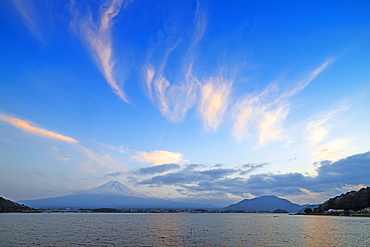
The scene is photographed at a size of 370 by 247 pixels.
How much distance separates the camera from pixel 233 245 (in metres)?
50.0

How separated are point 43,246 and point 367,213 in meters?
235

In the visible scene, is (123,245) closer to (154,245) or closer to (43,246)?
(154,245)

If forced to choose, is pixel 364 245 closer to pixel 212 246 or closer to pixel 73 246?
pixel 212 246

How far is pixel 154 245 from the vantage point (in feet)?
162

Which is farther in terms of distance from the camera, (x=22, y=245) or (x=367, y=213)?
(x=367, y=213)

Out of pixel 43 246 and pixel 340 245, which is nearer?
pixel 43 246

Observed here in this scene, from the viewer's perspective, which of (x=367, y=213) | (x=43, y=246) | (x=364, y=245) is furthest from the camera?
(x=367, y=213)

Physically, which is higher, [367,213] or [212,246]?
[367,213]

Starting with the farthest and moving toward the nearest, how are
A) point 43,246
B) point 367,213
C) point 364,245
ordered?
point 367,213 < point 364,245 < point 43,246

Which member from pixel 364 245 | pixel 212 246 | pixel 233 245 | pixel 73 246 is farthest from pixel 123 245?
pixel 364 245

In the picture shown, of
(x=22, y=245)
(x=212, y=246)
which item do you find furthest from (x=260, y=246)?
(x=22, y=245)

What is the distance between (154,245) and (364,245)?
145ft

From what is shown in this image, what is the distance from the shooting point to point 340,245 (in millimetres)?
51281

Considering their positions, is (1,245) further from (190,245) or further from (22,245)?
(190,245)
